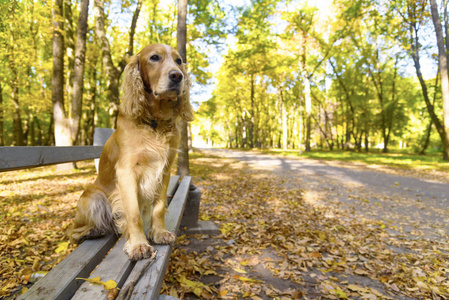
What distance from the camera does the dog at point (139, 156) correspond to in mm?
1896

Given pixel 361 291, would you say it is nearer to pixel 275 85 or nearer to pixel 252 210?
pixel 252 210

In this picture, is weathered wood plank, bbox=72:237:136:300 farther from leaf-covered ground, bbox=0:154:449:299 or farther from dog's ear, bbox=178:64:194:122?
dog's ear, bbox=178:64:194:122

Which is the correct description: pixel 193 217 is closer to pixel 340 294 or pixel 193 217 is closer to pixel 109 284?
pixel 340 294

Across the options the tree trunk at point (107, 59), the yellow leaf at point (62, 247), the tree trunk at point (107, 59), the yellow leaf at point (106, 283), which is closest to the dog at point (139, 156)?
the yellow leaf at point (106, 283)

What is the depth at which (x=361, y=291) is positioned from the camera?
2.53 m

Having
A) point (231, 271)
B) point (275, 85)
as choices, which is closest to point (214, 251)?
point (231, 271)

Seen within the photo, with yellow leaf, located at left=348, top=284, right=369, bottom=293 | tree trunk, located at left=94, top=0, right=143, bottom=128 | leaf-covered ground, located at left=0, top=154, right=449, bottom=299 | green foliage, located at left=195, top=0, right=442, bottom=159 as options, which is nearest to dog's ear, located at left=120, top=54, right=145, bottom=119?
leaf-covered ground, located at left=0, top=154, right=449, bottom=299

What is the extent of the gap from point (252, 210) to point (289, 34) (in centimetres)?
1674

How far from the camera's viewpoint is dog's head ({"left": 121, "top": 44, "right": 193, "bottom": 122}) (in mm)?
1941

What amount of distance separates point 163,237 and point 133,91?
1.16m

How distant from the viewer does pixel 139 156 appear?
1904mm

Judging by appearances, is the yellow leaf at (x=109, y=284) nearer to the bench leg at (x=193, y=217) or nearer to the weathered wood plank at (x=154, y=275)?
the weathered wood plank at (x=154, y=275)

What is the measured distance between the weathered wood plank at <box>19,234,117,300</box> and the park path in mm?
4499

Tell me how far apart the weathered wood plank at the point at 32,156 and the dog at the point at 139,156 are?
32 centimetres
